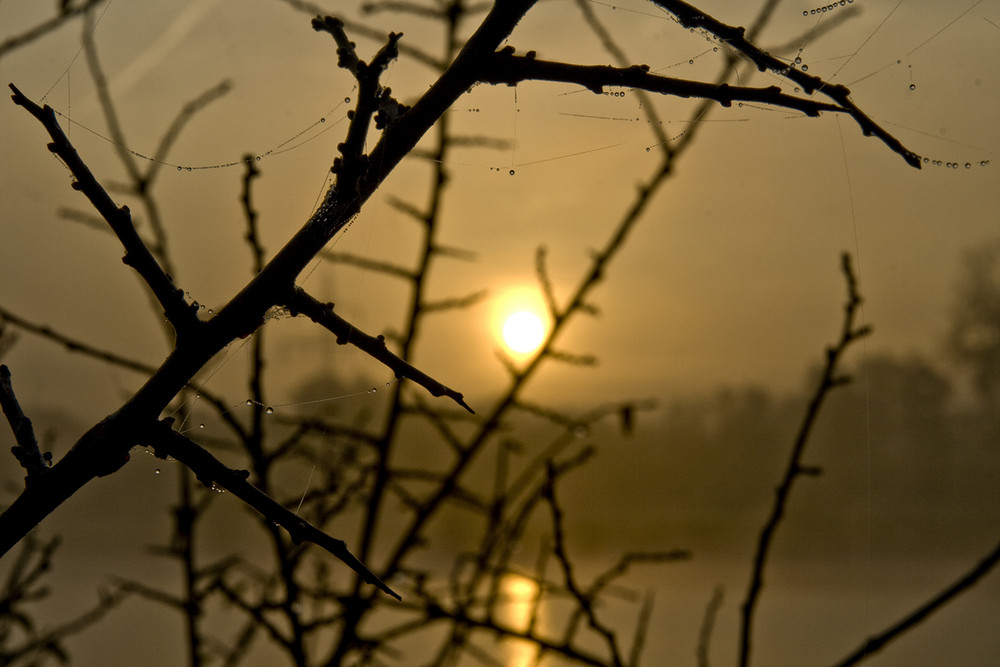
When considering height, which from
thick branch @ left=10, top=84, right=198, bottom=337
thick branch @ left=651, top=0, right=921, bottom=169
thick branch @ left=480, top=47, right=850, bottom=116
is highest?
thick branch @ left=651, top=0, right=921, bottom=169

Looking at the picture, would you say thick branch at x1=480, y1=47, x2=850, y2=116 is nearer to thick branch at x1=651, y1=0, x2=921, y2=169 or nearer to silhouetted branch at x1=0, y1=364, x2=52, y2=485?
thick branch at x1=651, y1=0, x2=921, y2=169

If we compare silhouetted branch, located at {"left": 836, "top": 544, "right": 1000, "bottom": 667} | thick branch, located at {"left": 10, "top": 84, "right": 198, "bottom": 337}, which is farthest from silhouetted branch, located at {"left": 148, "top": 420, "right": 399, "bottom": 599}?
silhouetted branch, located at {"left": 836, "top": 544, "right": 1000, "bottom": 667}

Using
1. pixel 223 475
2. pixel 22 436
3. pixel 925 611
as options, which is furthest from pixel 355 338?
pixel 925 611

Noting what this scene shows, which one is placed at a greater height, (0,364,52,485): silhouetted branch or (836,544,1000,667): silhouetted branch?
(836,544,1000,667): silhouetted branch

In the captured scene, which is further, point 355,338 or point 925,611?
point 925,611

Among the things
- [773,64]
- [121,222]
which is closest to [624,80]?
[773,64]

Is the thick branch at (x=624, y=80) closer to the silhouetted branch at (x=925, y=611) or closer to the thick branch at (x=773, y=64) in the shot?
the thick branch at (x=773, y=64)

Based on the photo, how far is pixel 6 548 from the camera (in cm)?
42

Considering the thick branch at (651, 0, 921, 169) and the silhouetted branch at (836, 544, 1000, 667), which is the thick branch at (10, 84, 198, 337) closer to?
the thick branch at (651, 0, 921, 169)

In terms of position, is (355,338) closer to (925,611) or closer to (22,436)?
(22,436)

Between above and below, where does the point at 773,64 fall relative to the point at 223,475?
above

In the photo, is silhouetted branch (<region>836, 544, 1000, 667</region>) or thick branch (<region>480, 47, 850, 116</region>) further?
silhouetted branch (<region>836, 544, 1000, 667</region>)

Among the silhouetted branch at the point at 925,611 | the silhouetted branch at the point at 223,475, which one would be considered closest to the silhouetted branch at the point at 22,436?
the silhouetted branch at the point at 223,475

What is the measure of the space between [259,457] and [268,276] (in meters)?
0.74
